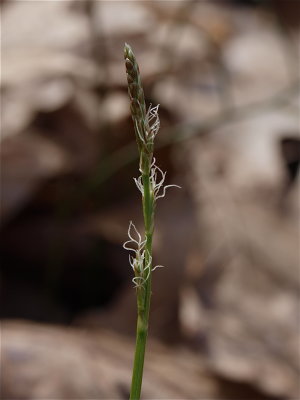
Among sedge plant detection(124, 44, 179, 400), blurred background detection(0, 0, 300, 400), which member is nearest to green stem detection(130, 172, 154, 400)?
sedge plant detection(124, 44, 179, 400)

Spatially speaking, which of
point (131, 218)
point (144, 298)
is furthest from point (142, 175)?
point (131, 218)

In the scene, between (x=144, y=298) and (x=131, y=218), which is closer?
(x=144, y=298)

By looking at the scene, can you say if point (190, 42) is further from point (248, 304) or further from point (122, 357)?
point (122, 357)

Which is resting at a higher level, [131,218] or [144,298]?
[131,218]

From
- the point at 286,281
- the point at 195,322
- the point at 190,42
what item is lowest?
the point at 195,322

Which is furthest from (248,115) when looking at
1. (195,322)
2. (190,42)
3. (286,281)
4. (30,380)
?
(30,380)

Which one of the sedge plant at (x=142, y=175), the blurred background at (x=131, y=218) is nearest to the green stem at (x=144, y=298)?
the sedge plant at (x=142, y=175)

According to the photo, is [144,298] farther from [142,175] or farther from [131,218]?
[131,218]

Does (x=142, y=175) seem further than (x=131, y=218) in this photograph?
No
